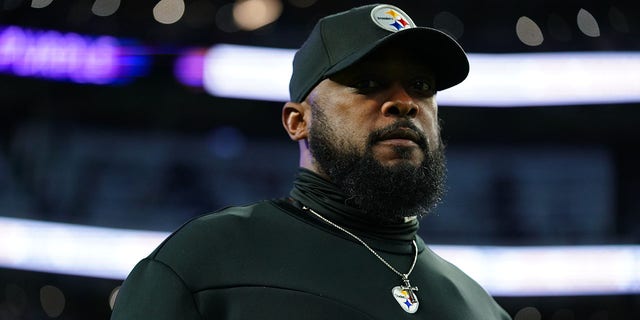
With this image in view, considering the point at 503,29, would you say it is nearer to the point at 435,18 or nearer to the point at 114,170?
the point at 435,18

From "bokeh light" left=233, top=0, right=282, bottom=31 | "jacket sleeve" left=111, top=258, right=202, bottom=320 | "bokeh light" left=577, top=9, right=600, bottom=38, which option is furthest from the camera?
"bokeh light" left=577, top=9, right=600, bottom=38

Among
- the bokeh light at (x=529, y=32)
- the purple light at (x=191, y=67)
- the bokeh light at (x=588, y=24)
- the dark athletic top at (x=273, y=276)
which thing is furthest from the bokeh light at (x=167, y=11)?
the dark athletic top at (x=273, y=276)

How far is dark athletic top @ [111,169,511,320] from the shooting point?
160cm

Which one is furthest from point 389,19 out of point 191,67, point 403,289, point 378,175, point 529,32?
point 529,32

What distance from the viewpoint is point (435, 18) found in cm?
1263

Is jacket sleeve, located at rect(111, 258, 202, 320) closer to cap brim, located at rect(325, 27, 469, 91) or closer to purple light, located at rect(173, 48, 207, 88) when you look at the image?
cap brim, located at rect(325, 27, 469, 91)

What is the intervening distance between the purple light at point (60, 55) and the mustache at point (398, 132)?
1077 cm

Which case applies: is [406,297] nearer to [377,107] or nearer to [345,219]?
[345,219]

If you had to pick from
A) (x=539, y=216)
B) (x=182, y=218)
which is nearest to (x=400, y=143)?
(x=182, y=218)

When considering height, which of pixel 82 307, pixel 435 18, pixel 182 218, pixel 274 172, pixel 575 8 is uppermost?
pixel 575 8

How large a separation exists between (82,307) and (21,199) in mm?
1752

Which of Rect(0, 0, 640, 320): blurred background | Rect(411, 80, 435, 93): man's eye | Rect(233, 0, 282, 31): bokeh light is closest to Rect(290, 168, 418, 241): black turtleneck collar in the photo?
Rect(411, 80, 435, 93): man's eye

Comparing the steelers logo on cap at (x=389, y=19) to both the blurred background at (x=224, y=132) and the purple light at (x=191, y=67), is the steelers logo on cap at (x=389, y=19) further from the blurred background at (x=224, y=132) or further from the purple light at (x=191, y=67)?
the purple light at (x=191, y=67)

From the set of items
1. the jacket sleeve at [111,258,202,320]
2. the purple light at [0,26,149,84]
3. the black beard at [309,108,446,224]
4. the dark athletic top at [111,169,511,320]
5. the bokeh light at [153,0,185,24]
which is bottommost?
the jacket sleeve at [111,258,202,320]
